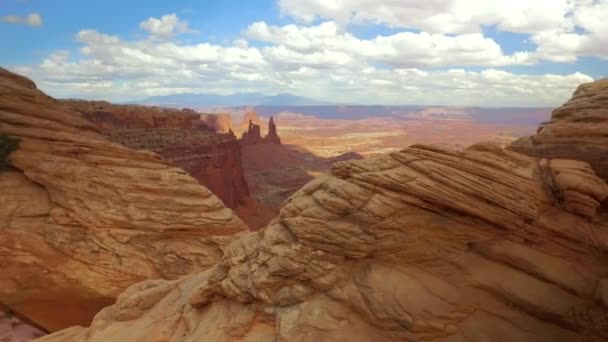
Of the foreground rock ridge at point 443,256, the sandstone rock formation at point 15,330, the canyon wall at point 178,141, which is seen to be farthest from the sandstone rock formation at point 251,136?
the foreground rock ridge at point 443,256

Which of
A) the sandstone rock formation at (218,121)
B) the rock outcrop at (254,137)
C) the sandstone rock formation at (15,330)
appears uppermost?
the sandstone rock formation at (218,121)

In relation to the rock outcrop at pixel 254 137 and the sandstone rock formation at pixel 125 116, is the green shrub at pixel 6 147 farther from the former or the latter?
the rock outcrop at pixel 254 137

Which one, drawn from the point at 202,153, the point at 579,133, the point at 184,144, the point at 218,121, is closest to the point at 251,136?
the point at 218,121

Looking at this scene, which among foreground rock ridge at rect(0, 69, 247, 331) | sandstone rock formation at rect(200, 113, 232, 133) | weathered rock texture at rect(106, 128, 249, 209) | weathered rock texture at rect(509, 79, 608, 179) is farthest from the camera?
sandstone rock formation at rect(200, 113, 232, 133)

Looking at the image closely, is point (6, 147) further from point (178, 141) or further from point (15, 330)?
point (178, 141)

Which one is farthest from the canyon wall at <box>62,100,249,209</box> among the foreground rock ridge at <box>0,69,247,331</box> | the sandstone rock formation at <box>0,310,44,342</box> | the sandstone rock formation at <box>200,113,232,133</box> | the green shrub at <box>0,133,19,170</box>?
the sandstone rock formation at <box>200,113,232,133</box>

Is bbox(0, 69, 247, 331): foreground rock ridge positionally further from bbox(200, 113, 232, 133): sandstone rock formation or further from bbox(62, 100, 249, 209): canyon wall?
bbox(200, 113, 232, 133): sandstone rock formation

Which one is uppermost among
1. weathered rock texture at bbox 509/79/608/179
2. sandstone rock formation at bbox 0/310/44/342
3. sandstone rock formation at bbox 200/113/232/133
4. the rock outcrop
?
weathered rock texture at bbox 509/79/608/179

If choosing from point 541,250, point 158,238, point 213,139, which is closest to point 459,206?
point 541,250

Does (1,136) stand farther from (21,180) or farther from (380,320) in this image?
(380,320)
